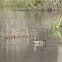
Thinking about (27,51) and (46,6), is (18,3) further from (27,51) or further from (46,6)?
(27,51)

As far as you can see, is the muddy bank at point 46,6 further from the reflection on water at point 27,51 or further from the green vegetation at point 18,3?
the reflection on water at point 27,51

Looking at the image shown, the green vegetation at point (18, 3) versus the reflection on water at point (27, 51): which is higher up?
the green vegetation at point (18, 3)

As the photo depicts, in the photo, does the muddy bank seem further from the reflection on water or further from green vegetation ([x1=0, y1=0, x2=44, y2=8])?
the reflection on water

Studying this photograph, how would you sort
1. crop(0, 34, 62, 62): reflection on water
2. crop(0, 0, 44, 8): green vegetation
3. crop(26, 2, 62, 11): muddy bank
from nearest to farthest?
crop(0, 34, 62, 62): reflection on water < crop(26, 2, 62, 11): muddy bank < crop(0, 0, 44, 8): green vegetation

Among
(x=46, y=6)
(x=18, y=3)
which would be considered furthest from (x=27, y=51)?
(x=18, y=3)

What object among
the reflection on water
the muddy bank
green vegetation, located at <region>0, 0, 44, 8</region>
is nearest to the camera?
the reflection on water

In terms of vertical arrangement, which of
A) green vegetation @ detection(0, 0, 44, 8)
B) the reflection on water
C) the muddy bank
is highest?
green vegetation @ detection(0, 0, 44, 8)

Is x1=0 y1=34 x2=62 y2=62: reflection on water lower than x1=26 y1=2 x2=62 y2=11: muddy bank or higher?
lower

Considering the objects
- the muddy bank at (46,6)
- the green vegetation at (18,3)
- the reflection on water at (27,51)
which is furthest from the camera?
the green vegetation at (18,3)

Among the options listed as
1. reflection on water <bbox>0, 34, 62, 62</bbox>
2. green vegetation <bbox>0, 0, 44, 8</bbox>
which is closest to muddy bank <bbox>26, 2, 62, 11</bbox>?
green vegetation <bbox>0, 0, 44, 8</bbox>

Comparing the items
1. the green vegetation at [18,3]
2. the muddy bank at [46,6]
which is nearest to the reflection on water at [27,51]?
the muddy bank at [46,6]

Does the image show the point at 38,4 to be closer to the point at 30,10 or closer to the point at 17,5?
the point at 30,10

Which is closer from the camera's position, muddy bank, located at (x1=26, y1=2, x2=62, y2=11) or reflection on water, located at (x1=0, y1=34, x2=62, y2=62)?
reflection on water, located at (x1=0, y1=34, x2=62, y2=62)

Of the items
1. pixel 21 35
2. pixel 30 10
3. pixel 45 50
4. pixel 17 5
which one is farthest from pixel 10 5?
pixel 45 50
